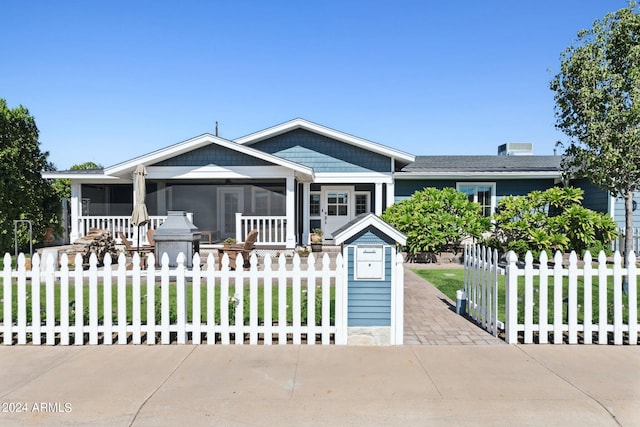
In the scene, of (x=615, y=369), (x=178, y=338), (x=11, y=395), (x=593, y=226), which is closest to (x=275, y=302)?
(x=178, y=338)

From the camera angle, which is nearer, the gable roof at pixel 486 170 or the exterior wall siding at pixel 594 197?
the exterior wall siding at pixel 594 197

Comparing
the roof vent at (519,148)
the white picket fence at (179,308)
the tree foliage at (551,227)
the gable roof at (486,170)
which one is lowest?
the white picket fence at (179,308)

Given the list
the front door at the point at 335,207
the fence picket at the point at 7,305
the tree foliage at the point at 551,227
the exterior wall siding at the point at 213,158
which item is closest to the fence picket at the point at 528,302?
the fence picket at the point at 7,305

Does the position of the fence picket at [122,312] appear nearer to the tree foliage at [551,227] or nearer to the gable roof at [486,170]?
the tree foliage at [551,227]

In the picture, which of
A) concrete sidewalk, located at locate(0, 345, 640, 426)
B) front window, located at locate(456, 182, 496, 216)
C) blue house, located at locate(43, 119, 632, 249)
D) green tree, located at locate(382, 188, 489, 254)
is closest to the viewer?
concrete sidewalk, located at locate(0, 345, 640, 426)

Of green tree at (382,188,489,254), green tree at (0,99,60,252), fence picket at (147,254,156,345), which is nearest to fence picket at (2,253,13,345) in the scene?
fence picket at (147,254,156,345)

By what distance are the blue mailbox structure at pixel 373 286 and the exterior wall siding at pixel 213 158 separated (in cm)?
975

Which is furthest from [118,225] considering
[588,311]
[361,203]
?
[588,311]

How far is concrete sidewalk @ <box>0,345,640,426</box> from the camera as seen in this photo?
10.9ft

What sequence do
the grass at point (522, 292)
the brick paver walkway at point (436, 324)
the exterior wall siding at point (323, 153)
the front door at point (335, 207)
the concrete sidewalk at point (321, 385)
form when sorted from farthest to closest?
the front door at point (335, 207) < the exterior wall siding at point (323, 153) < the grass at point (522, 292) < the brick paver walkway at point (436, 324) < the concrete sidewalk at point (321, 385)

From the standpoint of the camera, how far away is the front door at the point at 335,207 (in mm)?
17453

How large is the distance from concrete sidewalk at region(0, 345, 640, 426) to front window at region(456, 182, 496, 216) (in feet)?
41.6

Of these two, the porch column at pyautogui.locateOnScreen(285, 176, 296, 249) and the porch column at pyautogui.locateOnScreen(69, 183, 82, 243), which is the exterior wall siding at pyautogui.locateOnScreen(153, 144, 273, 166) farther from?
the porch column at pyautogui.locateOnScreen(69, 183, 82, 243)

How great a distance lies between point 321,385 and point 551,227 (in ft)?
38.1
